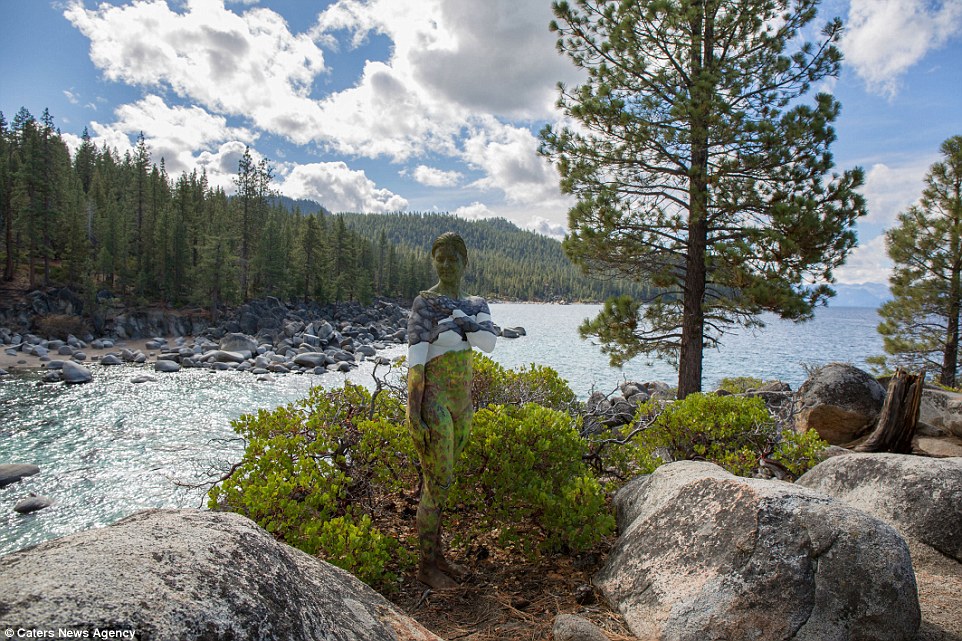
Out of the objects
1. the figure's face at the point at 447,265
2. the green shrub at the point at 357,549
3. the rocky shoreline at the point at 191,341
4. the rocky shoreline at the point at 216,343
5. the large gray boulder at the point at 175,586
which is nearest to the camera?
the large gray boulder at the point at 175,586

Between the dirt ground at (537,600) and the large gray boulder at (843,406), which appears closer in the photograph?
the dirt ground at (537,600)

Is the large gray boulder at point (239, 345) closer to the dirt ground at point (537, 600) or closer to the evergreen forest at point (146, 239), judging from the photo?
the evergreen forest at point (146, 239)

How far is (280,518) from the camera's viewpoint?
3848mm

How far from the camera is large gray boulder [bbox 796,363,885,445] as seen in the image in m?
7.53

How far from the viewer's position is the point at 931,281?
15375 millimetres

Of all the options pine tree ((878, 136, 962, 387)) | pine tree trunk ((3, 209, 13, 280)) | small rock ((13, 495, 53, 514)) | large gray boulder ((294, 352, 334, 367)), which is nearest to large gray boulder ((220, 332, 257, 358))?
large gray boulder ((294, 352, 334, 367))

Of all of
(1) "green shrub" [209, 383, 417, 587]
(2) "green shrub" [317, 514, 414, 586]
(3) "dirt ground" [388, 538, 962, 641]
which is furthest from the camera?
(1) "green shrub" [209, 383, 417, 587]

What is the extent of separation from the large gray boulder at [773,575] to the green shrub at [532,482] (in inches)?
29.3

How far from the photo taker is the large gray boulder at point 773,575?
277 cm

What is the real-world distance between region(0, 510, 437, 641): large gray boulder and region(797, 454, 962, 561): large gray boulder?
4.19 meters

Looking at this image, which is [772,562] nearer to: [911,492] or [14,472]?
[911,492]

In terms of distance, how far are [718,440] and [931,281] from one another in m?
14.9

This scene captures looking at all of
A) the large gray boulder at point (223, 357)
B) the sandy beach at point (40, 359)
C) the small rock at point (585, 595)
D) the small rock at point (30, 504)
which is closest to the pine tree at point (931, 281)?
the small rock at point (585, 595)

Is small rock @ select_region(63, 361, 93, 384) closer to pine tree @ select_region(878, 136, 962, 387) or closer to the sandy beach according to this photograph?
the sandy beach
